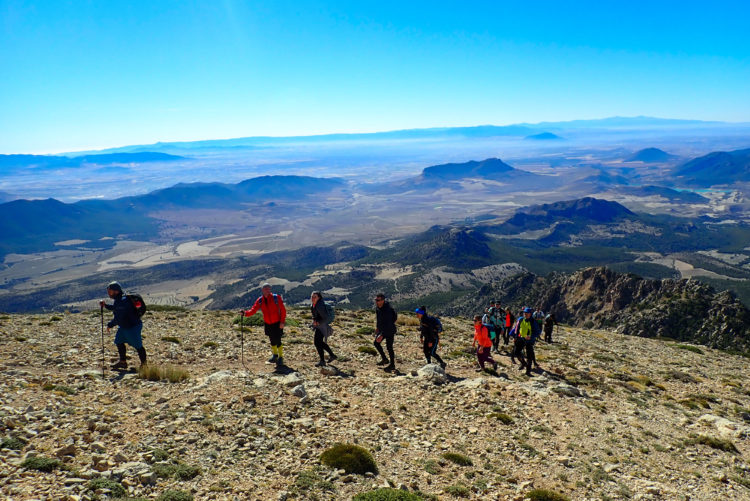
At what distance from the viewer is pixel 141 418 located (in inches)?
380

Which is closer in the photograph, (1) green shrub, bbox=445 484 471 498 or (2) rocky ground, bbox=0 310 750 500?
(2) rocky ground, bbox=0 310 750 500

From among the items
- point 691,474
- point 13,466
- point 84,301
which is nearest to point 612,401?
point 691,474

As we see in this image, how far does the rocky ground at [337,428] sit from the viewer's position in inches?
312

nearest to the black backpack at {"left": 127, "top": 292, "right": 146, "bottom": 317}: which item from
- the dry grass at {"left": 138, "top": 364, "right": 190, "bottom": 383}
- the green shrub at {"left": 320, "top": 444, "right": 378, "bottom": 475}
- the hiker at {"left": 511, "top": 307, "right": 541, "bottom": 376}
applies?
the dry grass at {"left": 138, "top": 364, "right": 190, "bottom": 383}

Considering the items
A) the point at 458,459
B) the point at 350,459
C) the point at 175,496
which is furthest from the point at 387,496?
the point at 175,496

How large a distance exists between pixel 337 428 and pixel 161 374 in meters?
5.93

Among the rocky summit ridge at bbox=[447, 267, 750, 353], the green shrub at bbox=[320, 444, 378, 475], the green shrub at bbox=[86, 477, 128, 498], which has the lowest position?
the rocky summit ridge at bbox=[447, 267, 750, 353]

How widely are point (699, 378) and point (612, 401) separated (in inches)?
373

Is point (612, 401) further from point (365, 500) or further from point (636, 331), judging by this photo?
point (636, 331)

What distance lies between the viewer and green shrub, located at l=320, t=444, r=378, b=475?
8.78 meters

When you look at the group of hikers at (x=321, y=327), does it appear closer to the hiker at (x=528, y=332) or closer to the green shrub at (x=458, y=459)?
the hiker at (x=528, y=332)

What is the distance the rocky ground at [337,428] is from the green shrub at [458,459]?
5 cm

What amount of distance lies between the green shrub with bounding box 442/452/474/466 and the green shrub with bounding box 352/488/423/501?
1.97m

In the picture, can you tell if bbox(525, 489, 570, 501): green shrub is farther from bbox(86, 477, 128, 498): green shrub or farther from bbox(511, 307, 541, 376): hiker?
bbox(511, 307, 541, 376): hiker
